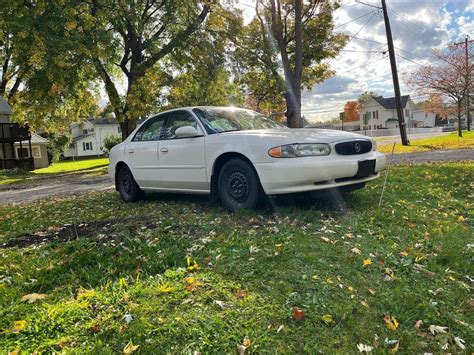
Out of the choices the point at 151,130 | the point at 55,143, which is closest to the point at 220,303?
the point at 151,130

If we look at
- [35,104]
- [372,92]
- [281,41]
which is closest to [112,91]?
[35,104]

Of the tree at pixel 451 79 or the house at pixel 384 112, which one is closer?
the tree at pixel 451 79

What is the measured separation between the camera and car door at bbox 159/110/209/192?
5133 millimetres

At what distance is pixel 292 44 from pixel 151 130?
1737 cm

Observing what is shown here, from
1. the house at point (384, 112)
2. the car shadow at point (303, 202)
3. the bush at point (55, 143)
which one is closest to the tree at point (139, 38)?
the car shadow at point (303, 202)

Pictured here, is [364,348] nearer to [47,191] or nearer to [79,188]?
[79,188]

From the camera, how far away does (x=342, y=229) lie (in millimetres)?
3889

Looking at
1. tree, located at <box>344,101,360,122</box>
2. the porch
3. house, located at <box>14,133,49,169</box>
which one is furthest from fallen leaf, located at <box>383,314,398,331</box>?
tree, located at <box>344,101,360,122</box>

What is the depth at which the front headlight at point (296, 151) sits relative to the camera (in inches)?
167

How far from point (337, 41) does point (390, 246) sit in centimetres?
2127

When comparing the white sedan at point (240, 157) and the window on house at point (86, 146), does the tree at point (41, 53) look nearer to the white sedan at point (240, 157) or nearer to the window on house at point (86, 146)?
the white sedan at point (240, 157)

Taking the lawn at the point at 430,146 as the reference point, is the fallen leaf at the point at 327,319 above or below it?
below

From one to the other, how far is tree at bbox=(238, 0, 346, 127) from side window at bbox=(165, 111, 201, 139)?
9925mm

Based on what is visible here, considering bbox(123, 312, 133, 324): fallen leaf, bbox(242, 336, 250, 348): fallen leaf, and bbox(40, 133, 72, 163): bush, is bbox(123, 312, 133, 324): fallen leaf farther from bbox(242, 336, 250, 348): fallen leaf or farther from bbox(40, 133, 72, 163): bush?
bbox(40, 133, 72, 163): bush
